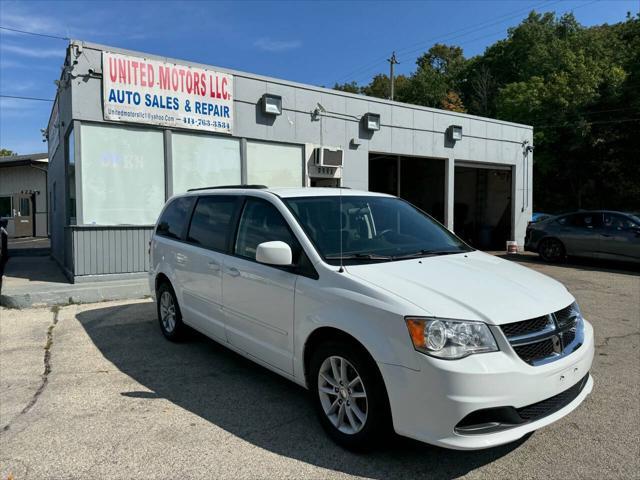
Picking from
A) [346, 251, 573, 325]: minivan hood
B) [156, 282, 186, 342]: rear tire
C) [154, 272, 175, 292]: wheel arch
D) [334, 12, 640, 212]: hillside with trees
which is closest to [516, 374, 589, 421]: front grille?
[346, 251, 573, 325]: minivan hood

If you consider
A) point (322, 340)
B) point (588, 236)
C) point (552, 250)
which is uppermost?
point (588, 236)

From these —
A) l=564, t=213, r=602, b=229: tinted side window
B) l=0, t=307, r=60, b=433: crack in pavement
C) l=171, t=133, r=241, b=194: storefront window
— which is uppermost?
l=171, t=133, r=241, b=194: storefront window

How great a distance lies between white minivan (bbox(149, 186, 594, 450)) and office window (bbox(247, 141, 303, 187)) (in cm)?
600

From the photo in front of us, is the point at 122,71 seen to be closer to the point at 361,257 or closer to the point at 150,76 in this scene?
the point at 150,76

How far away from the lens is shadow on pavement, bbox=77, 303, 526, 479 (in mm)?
3100

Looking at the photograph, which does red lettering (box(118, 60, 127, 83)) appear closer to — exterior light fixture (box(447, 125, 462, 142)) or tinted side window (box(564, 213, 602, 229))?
exterior light fixture (box(447, 125, 462, 142))

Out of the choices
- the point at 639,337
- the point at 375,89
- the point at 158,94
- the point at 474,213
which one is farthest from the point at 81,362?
the point at 375,89

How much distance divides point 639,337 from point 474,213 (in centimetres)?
1284

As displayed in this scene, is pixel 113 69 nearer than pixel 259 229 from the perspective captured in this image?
No

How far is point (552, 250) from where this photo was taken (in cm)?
1371

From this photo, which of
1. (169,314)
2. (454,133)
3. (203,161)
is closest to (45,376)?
(169,314)

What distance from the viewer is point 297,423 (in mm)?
3672

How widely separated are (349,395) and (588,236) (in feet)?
38.9

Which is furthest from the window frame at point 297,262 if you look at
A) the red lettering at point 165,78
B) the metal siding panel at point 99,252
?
the red lettering at point 165,78
